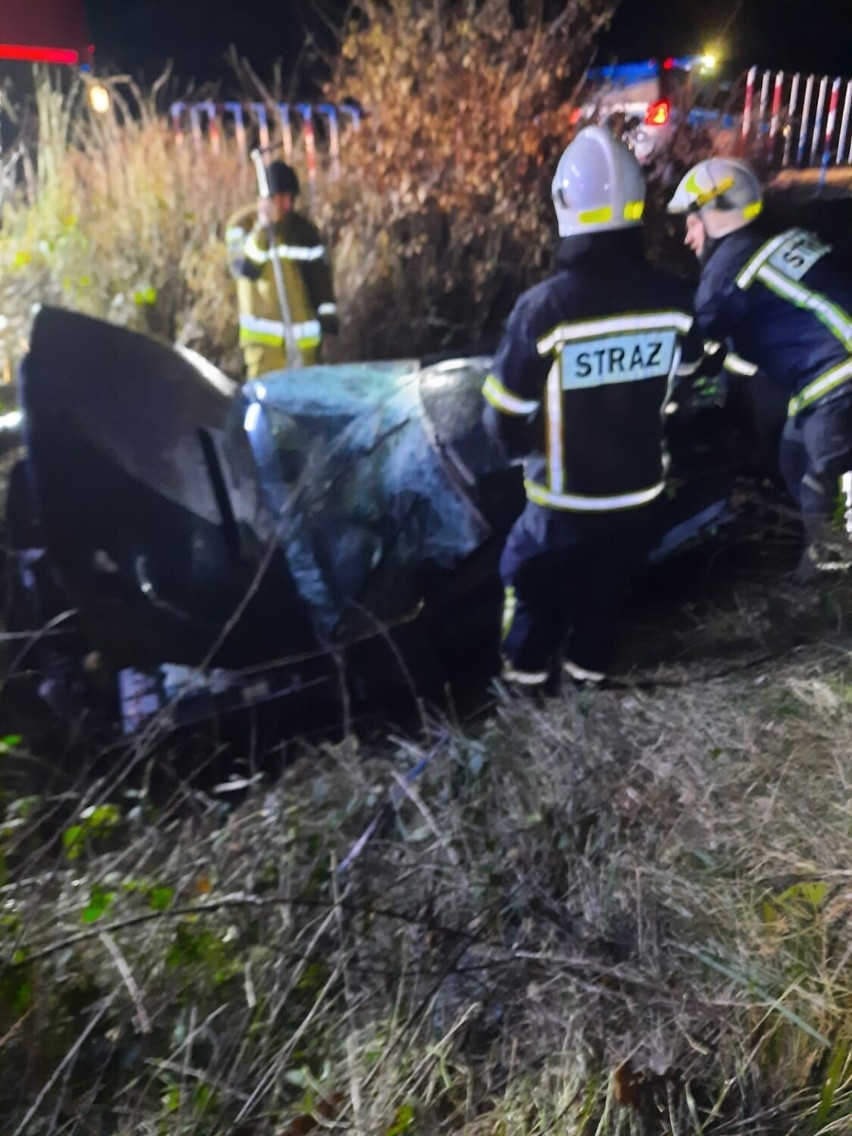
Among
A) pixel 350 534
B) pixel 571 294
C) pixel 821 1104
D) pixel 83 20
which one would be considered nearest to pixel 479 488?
pixel 350 534

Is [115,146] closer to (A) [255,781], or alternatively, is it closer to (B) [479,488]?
(B) [479,488]

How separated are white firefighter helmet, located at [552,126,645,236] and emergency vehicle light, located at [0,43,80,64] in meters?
1.28

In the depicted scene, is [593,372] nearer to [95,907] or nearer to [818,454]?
[818,454]

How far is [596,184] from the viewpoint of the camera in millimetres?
2434

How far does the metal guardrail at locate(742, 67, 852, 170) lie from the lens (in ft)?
9.58

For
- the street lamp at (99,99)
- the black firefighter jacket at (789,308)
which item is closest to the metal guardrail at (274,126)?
the street lamp at (99,99)

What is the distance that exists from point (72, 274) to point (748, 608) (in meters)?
2.59

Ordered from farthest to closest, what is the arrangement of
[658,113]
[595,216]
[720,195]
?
[720,195]
[658,113]
[595,216]

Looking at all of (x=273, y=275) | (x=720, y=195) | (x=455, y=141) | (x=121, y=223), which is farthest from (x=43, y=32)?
(x=720, y=195)

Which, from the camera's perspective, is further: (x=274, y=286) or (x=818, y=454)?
(x=818, y=454)

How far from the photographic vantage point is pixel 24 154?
210cm

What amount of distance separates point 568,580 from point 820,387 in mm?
1139

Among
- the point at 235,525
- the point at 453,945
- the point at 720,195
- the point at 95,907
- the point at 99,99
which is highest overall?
the point at 99,99

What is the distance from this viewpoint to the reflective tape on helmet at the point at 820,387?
10.1 ft
